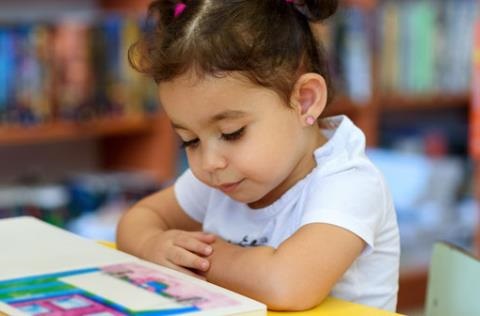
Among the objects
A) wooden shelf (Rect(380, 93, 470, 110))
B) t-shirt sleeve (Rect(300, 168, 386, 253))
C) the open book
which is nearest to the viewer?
the open book

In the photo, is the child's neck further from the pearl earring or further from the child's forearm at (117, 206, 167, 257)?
the child's forearm at (117, 206, 167, 257)

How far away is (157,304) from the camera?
33.5 inches

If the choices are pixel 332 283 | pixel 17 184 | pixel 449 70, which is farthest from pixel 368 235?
pixel 449 70

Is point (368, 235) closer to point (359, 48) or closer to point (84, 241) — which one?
point (84, 241)

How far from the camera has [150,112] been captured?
106 inches

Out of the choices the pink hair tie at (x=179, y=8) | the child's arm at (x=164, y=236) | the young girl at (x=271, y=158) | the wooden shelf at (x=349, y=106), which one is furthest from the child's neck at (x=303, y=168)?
the wooden shelf at (x=349, y=106)

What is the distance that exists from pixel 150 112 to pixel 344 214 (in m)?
1.66

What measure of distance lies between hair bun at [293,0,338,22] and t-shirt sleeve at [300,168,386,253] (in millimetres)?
190

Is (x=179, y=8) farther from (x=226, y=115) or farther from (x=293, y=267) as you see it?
(x=293, y=267)

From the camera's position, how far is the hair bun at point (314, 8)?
3.90 ft

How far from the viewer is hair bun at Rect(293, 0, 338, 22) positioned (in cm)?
119

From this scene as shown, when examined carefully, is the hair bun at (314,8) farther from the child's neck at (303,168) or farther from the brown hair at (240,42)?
the child's neck at (303,168)

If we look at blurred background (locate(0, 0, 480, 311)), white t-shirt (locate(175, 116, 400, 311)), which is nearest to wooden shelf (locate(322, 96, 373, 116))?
blurred background (locate(0, 0, 480, 311))

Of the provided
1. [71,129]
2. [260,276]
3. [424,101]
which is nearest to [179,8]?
[260,276]
